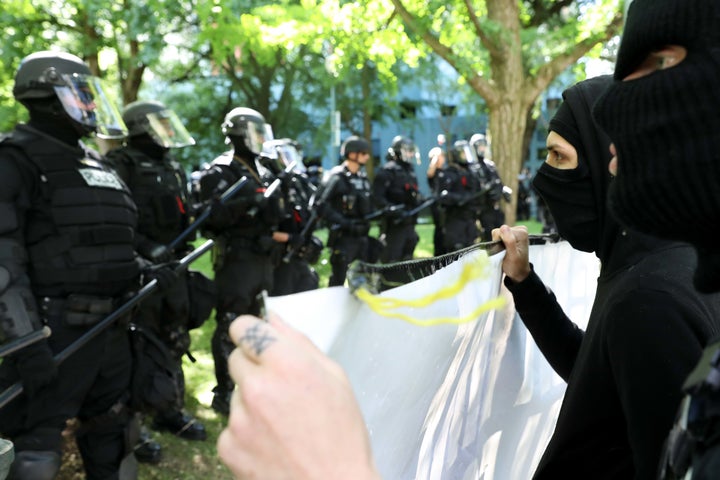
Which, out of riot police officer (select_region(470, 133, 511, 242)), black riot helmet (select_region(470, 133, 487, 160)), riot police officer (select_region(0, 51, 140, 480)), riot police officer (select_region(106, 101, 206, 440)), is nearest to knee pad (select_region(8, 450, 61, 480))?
riot police officer (select_region(0, 51, 140, 480))

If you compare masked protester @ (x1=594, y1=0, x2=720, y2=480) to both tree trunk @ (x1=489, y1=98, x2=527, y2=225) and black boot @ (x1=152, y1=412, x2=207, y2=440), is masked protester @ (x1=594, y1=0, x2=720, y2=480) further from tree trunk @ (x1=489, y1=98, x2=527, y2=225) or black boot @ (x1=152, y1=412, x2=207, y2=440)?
tree trunk @ (x1=489, y1=98, x2=527, y2=225)

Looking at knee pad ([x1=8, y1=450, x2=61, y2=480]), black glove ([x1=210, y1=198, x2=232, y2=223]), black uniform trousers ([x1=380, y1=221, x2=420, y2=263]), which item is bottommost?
black uniform trousers ([x1=380, y1=221, x2=420, y2=263])

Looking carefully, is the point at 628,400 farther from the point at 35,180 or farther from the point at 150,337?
the point at 150,337

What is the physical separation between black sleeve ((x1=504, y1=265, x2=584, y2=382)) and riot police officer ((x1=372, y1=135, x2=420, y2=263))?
8.34m

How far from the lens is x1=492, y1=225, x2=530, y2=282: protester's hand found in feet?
6.59

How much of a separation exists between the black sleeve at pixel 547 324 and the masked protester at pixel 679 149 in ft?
3.16

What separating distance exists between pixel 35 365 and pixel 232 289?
2745 mm

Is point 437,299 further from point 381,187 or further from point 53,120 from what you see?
point 381,187

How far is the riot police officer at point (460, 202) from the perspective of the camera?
38.6ft

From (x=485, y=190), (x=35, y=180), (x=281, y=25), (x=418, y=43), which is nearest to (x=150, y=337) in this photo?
(x=35, y=180)

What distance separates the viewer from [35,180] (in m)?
3.30

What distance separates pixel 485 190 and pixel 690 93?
11.3 m

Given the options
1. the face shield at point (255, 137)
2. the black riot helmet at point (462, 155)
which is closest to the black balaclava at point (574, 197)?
the face shield at point (255, 137)

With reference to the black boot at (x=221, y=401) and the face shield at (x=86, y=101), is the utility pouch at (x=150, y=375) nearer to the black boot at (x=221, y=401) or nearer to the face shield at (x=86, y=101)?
the face shield at (x=86, y=101)
